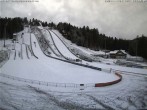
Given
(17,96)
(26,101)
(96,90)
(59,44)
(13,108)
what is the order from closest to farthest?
(13,108), (26,101), (17,96), (96,90), (59,44)

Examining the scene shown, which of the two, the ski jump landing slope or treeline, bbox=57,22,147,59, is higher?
treeline, bbox=57,22,147,59

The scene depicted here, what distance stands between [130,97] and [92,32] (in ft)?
249

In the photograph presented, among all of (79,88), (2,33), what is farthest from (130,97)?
(2,33)

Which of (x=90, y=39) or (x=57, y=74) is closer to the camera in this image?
(x=57, y=74)

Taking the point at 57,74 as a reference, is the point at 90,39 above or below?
above

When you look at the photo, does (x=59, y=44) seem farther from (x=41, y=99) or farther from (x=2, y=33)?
(x=41, y=99)

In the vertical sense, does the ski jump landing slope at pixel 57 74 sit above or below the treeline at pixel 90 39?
below

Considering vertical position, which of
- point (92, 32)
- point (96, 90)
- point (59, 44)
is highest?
point (92, 32)

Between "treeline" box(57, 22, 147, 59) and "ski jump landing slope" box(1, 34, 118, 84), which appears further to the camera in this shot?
"treeline" box(57, 22, 147, 59)

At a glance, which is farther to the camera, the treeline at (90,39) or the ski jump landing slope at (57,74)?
the treeline at (90,39)

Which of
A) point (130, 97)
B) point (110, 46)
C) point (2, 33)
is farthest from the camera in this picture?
point (110, 46)

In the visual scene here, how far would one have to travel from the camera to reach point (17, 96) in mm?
15727

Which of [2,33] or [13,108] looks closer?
[13,108]

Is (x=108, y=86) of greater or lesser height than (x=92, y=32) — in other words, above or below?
below
